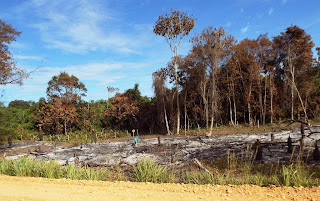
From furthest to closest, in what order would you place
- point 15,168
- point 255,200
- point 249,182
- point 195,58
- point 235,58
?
point 235,58 < point 195,58 < point 15,168 < point 249,182 < point 255,200

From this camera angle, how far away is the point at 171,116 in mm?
23406

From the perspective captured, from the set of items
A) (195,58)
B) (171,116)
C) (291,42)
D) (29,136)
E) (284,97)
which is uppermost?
(291,42)

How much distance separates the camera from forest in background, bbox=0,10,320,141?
21.5m

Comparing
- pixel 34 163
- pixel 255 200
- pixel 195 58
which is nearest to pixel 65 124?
pixel 195 58

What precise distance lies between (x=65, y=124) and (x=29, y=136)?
3.93 metres

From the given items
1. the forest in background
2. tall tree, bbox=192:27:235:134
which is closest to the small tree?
the forest in background

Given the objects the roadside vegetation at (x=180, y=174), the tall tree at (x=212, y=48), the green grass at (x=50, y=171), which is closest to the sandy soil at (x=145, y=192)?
the roadside vegetation at (x=180, y=174)

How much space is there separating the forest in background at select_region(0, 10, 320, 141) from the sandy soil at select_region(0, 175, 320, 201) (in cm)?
1612

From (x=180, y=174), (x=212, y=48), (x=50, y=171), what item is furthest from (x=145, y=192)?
(x=212, y=48)

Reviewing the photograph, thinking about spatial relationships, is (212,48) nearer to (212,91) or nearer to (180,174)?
(212,91)

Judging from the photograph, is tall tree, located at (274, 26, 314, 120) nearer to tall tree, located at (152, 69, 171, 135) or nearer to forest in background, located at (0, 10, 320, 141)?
forest in background, located at (0, 10, 320, 141)

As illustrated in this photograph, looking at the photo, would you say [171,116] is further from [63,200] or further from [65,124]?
[63,200]

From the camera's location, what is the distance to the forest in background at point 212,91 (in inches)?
846

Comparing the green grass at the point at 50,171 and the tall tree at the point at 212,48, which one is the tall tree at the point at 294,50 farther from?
the green grass at the point at 50,171
